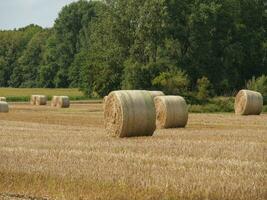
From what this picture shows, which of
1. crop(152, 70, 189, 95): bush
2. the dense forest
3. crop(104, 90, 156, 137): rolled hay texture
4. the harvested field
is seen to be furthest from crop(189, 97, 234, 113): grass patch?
the harvested field

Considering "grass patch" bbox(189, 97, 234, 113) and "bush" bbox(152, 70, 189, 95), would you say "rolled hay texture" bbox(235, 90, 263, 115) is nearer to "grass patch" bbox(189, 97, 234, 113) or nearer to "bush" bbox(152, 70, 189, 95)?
"grass patch" bbox(189, 97, 234, 113)

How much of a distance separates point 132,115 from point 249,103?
1703cm

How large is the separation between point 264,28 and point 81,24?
56.2 m

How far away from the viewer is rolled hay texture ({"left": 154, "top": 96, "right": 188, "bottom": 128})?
24.9 meters

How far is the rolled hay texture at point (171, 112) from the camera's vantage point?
24.9 metres

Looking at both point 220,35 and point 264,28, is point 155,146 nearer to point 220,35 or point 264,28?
point 220,35

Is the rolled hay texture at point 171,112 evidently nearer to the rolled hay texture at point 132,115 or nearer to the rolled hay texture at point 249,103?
the rolled hay texture at point 132,115

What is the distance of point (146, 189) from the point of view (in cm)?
1003

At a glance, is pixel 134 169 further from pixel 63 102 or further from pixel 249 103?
pixel 63 102

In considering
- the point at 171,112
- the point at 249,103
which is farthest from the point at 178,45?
the point at 171,112

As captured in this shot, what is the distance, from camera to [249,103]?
35094 mm

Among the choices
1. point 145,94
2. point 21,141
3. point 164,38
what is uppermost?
point 164,38

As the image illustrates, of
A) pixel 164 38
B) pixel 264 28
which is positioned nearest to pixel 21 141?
pixel 164 38

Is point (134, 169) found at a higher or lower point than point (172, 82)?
lower
